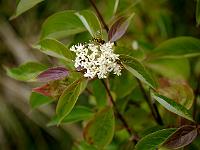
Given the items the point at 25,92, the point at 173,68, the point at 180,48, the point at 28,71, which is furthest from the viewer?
Answer: the point at 25,92

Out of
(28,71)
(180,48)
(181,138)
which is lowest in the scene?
(181,138)

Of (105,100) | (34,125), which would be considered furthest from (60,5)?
(105,100)

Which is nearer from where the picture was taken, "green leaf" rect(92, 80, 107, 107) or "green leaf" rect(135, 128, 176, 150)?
"green leaf" rect(135, 128, 176, 150)

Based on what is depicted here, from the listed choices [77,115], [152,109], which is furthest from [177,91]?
[77,115]

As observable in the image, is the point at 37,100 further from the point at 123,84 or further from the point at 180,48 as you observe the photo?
the point at 180,48

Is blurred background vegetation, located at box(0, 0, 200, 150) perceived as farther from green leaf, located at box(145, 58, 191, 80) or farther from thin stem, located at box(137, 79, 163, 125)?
thin stem, located at box(137, 79, 163, 125)

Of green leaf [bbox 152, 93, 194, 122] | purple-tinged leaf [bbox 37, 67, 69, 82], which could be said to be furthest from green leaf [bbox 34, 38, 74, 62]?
green leaf [bbox 152, 93, 194, 122]
